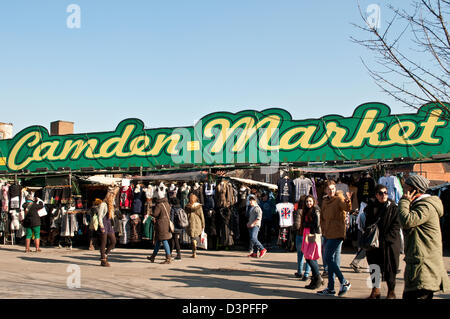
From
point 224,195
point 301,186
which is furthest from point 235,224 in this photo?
point 301,186

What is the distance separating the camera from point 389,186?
15.2 metres

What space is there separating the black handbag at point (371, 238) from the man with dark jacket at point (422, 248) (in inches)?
88.0

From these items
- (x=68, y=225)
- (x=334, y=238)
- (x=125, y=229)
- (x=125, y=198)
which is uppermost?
(x=125, y=198)

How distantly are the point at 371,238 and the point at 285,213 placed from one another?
8119mm

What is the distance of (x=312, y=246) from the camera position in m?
9.67

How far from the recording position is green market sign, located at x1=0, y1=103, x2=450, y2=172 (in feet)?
54.3

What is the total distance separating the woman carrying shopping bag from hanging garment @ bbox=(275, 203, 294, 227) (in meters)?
6.14

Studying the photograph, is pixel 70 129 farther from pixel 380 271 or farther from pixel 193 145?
pixel 380 271

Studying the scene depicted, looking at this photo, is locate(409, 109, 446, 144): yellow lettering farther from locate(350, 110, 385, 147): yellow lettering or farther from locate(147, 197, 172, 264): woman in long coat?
locate(147, 197, 172, 264): woman in long coat

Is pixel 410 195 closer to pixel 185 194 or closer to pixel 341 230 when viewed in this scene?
pixel 341 230

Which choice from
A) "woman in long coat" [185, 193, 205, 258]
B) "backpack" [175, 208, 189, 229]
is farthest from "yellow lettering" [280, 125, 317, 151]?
"backpack" [175, 208, 189, 229]

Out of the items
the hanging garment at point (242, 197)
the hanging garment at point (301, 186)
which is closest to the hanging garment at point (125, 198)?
the hanging garment at point (242, 197)

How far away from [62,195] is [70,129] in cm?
3124
